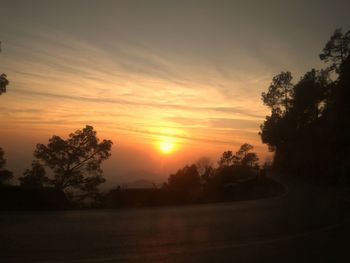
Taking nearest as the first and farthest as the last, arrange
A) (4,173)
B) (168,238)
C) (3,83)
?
(168,238), (3,83), (4,173)

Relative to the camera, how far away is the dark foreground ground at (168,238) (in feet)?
22.7

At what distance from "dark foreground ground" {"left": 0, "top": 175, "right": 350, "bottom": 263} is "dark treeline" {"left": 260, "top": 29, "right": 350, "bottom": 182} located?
2925 centimetres

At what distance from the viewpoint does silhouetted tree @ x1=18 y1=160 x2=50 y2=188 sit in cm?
3631

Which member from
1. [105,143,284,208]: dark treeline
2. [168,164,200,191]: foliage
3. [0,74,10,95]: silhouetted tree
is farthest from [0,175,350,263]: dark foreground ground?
[168,164,200,191]: foliage

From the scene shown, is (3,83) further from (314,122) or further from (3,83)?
(314,122)

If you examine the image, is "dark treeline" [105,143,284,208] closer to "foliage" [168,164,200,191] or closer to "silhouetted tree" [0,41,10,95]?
"foliage" [168,164,200,191]

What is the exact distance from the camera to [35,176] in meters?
36.9

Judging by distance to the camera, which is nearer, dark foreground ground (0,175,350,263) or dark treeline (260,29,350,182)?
dark foreground ground (0,175,350,263)

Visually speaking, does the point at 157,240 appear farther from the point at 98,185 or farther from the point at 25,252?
the point at 98,185

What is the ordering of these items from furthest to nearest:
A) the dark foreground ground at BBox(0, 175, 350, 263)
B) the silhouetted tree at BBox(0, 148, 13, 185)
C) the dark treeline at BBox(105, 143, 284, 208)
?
the silhouetted tree at BBox(0, 148, 13, 185) < the dark treeline at BBox(105, 143, 284, 208) < the dark foreground ground at BBox(0, 175, 350, 263)

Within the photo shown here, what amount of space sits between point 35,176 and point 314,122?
39.1 meters

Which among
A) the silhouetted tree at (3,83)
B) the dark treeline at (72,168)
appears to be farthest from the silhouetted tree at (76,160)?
the silhouetted tree at (3,83)

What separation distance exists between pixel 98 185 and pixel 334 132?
29.0m

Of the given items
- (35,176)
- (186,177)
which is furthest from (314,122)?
(35,176)
